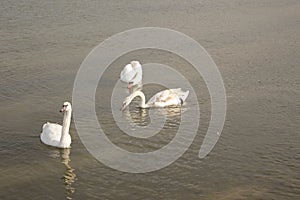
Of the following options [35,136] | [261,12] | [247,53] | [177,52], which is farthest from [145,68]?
[261,12]

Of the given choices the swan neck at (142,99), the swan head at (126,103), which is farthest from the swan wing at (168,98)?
the swan head at (126,103)

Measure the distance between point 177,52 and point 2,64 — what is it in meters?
5.61

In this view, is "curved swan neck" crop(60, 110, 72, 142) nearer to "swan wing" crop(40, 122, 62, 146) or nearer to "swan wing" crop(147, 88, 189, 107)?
"swan wing" crop(40, 122, 62, 146)

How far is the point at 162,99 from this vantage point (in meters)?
14.1

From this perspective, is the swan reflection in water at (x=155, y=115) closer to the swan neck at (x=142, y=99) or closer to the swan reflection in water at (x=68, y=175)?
the swan neck at (x=142, y=99)

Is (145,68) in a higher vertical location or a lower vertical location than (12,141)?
higher

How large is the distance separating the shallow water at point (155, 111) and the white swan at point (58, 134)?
0.17 metres

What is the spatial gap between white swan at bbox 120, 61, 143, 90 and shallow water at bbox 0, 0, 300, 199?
1.34 feet

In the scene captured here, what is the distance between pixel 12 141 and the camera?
11.7m

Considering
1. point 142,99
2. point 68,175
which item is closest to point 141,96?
point 142,99

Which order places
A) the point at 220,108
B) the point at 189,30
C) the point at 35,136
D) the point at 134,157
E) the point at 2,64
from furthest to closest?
the point at 189,30 → the point at 2,64 → the point at 220,108 → the point at 35,136 → the point at 134,157

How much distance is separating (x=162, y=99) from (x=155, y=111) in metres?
0.35

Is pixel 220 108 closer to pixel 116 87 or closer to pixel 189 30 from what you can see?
pixel 116 87

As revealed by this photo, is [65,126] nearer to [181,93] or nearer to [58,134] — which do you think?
[58,134]
